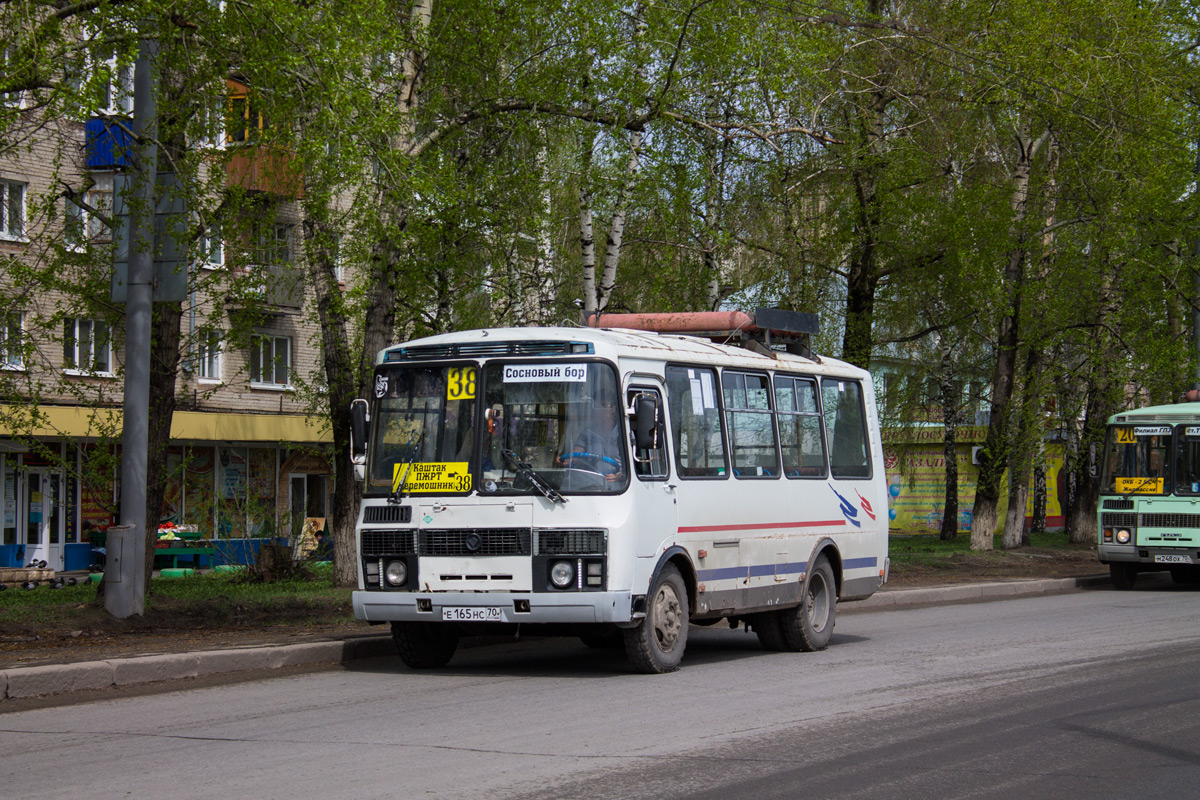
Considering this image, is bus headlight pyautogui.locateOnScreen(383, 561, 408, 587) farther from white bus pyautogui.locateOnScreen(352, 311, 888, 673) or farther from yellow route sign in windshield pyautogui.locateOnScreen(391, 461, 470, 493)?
yellow route sign in windshield pyautogui.locateOnScreen(391, 461, 470, 493)

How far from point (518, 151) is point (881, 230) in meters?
8.14

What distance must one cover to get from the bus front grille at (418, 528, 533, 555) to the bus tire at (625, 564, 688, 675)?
1.14m

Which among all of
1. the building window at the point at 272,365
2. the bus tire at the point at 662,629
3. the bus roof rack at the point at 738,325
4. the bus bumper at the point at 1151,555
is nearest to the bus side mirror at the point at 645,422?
the bus tire at the point at 662,629

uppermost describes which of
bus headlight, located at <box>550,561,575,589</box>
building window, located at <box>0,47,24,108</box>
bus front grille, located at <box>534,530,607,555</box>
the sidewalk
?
building window, located at <box>0,47,24,108</box>

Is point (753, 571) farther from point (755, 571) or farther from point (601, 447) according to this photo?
point (601, 447)

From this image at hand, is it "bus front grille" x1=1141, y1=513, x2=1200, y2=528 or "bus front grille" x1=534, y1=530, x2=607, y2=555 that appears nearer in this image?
"bus front grille" x1=534, y1=530, x2=607, y2=555

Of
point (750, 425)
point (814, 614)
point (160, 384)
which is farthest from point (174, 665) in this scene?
point (160, 384)

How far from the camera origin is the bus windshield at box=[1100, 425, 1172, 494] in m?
22.9

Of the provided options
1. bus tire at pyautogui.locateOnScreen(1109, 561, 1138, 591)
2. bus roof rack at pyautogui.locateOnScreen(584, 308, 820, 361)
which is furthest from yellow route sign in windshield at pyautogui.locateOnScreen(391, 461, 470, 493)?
bus tire at pyautogui.locateOnScreen(1109, 561, 1138, 591)

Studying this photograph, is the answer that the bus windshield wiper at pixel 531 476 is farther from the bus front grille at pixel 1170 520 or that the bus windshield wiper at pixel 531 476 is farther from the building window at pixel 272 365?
the building window at pixel 272 365

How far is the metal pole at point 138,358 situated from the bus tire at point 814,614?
6.56 m

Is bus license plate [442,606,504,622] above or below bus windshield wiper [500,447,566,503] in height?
below

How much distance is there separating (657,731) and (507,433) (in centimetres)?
339

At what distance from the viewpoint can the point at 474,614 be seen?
10961 millimetres
